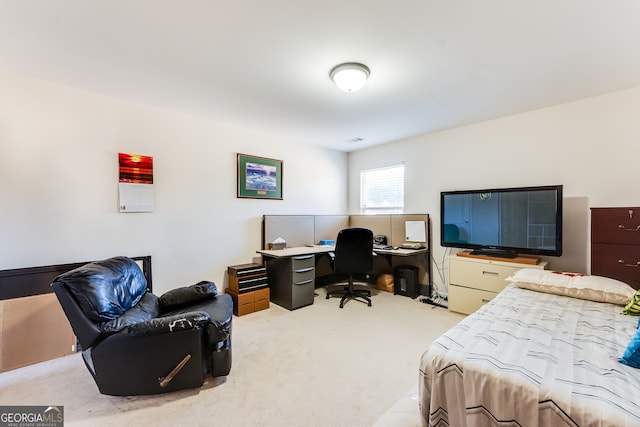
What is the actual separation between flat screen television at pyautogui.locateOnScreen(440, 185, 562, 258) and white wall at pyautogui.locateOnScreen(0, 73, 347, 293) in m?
2.62

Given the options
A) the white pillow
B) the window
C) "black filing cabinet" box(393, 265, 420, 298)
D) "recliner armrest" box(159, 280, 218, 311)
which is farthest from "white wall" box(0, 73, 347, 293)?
the white pillow

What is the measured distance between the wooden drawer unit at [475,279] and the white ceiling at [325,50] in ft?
5.99

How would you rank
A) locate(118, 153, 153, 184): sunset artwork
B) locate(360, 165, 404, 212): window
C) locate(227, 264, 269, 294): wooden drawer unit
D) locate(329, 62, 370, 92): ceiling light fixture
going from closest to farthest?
locate(329, 62, 370, 92): ceiling light fixture → locate(118, 153, 153, 184): sunset artwork → locate(227, 264, 269, 294): wooden drawer unit → locate(360, 165, 404, 212): window

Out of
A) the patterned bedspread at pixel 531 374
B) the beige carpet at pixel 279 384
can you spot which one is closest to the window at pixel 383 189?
the beige carpet at pixel 279 384

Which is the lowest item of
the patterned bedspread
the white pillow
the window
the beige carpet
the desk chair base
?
the beige carpet

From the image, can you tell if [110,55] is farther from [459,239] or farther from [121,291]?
[459,239]

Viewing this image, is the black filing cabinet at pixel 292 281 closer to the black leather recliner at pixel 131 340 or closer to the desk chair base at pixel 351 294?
the desk chair base at pixel 351 294

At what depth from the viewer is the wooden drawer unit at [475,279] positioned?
2.96 meters

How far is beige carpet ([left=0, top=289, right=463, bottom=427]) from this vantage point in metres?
1.66

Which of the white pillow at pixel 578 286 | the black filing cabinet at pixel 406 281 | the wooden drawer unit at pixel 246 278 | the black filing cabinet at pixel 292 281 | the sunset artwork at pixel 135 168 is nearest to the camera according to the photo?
the white pillow at pixel 578 286

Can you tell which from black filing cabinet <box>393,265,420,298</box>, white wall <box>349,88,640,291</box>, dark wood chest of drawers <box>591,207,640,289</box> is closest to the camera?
dark wood chest of drawers <box>591,207,640,289</box>

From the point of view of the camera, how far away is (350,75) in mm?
2189

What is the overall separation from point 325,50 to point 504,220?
2.81 metres

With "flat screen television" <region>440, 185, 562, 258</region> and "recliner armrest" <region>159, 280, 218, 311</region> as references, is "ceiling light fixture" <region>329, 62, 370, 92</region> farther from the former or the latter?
"recliner armrest" <region>159, 280, 218, 311</region>
